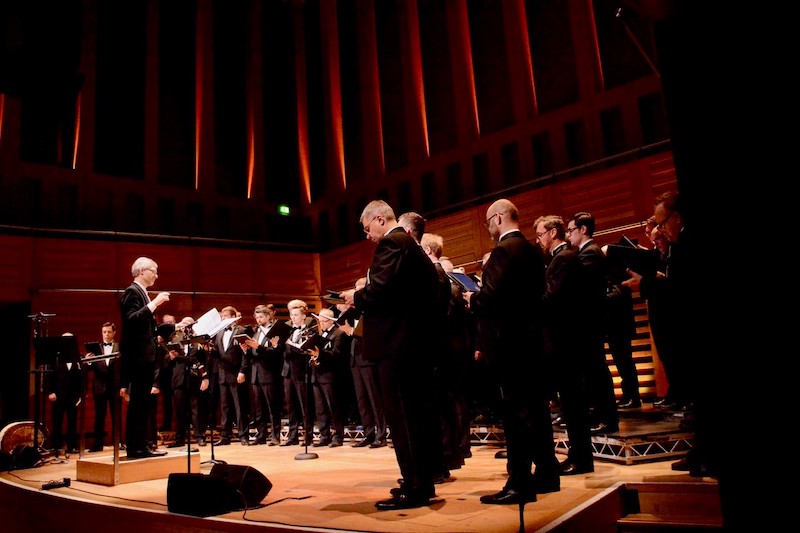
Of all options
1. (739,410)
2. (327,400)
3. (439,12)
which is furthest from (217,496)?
(439,12)

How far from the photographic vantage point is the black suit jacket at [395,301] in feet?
9.77

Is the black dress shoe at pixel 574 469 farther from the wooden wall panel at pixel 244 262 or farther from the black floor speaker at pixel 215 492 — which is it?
the wooden wall panel at pixel 244 262

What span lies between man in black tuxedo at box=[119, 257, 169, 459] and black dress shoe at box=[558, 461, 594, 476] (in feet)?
10.1

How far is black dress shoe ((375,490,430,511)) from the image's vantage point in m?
2.80

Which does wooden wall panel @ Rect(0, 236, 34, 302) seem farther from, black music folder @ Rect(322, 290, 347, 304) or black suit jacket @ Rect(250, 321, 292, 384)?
black music folder @ Rect(322, 290, 347, 304)

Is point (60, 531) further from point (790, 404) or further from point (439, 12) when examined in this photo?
point (439, 12)

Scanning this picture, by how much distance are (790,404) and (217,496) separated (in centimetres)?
248

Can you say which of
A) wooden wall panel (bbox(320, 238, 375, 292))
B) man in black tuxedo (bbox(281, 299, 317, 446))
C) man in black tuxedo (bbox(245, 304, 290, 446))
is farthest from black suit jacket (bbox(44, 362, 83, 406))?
wooden wall panel (bbox(320, 238, 375, 292))

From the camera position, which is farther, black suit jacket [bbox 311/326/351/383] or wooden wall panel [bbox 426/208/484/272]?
wooden wall panel [bbox 426/208/484/272]

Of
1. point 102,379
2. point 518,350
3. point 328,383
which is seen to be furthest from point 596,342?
point 102,379

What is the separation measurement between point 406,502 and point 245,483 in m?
0.82

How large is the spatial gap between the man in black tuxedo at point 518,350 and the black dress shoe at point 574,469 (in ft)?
1.64

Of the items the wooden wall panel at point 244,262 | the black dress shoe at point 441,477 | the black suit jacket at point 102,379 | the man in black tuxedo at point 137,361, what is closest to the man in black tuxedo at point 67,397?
the black suit jacket at point 102,379

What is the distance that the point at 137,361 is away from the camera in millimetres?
4418
